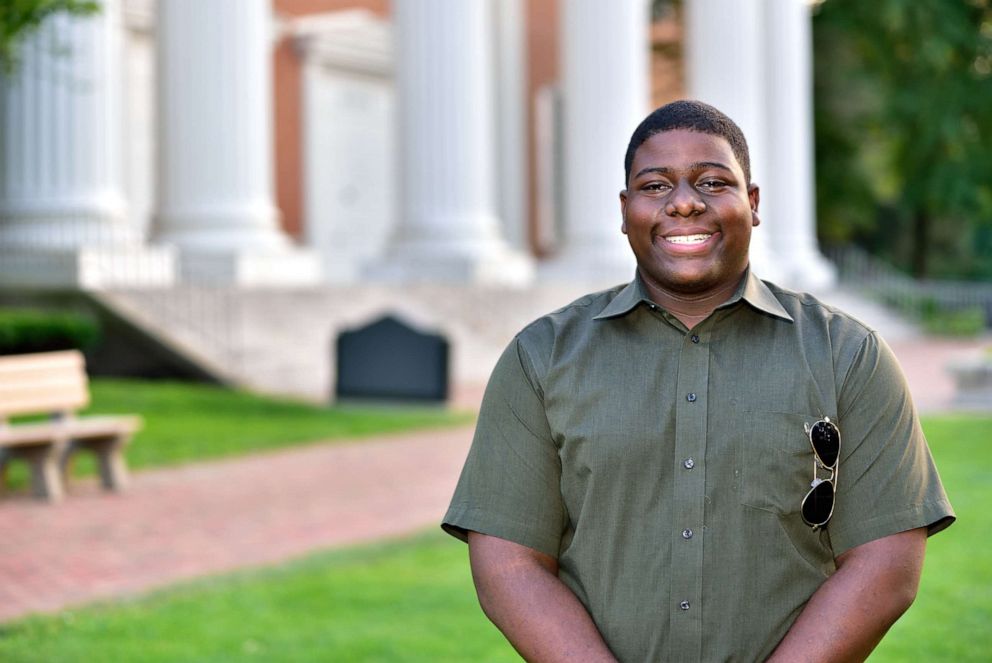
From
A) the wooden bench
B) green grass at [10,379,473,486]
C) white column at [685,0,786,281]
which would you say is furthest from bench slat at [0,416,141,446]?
white column at [685,0,786,281]

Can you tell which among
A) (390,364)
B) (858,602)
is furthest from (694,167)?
(390,364)

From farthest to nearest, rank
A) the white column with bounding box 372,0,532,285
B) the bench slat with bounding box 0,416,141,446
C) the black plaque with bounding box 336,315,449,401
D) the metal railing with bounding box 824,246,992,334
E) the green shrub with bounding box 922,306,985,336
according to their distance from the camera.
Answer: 1. the metal railing with bounding box 824,246,992,334
2. the green shrub with bounding box 922,306,985,336
3. the white column with bounding box 372,0,532,285
4. the black plaque with bounding box 336,315,449,401
5. the bench slat with bounding box 0,416,141,446

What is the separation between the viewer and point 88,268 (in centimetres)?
1507

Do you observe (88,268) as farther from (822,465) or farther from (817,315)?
(822,465)

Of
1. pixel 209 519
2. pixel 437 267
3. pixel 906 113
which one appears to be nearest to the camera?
pixel 209 519

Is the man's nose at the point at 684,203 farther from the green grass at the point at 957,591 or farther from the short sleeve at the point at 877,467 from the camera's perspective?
the green grass at the point at 957,591

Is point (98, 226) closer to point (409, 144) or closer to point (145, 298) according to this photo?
point (145, 298)

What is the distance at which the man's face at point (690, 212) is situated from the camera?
2420mm

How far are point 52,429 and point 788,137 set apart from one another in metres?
19.0

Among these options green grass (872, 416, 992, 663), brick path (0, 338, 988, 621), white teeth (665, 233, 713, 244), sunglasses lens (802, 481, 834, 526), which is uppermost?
white teeth (665, 233, 713, 244)

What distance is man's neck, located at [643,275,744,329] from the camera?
247cm

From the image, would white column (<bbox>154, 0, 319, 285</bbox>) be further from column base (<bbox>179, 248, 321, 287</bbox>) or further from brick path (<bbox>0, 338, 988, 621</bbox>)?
brick path (<bbox>0, 338, 988, 621</bbox>)

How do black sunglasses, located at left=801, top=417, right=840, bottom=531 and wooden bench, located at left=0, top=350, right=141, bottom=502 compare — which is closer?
black sunglasses, located at left=801, top=417, right=840, bottom=531

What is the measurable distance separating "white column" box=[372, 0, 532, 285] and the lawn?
38.2 feet
